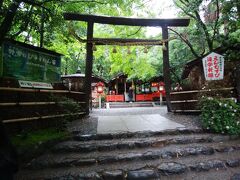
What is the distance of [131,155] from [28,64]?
12.1 feet

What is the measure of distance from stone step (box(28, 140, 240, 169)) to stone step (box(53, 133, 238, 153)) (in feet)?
0.48

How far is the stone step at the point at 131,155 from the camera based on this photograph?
15.9ft

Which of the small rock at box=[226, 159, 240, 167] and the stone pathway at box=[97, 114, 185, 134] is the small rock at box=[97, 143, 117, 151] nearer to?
the stone pathway at box=[97, 114, 185, 134]

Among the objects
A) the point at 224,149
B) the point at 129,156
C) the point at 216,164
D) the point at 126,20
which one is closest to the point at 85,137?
the point at 129,156

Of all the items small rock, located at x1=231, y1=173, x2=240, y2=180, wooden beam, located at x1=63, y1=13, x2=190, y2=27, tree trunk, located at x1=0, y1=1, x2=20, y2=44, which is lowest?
small rock, located at x1=231, y1=173, x2=240, y2=180

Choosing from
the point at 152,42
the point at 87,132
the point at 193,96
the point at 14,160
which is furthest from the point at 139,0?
the point at 14,160

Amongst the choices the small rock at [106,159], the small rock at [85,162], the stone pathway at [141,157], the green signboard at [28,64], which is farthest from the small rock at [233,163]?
the green signboard at [28,64]

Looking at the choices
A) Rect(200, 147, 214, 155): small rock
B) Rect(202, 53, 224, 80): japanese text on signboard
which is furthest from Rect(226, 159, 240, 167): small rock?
Rect(202, 53, 224, 80): japanese text on signboard

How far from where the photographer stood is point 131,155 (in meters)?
Answer: 5.14

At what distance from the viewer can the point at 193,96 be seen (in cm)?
912

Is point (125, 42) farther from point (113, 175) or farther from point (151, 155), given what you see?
point (113, 175)

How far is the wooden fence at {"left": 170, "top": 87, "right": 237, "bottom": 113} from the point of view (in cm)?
756

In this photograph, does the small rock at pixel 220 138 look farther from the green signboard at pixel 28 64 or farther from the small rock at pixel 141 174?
the green signboard at pixel 28 64

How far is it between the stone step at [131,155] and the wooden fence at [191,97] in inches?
86.7
